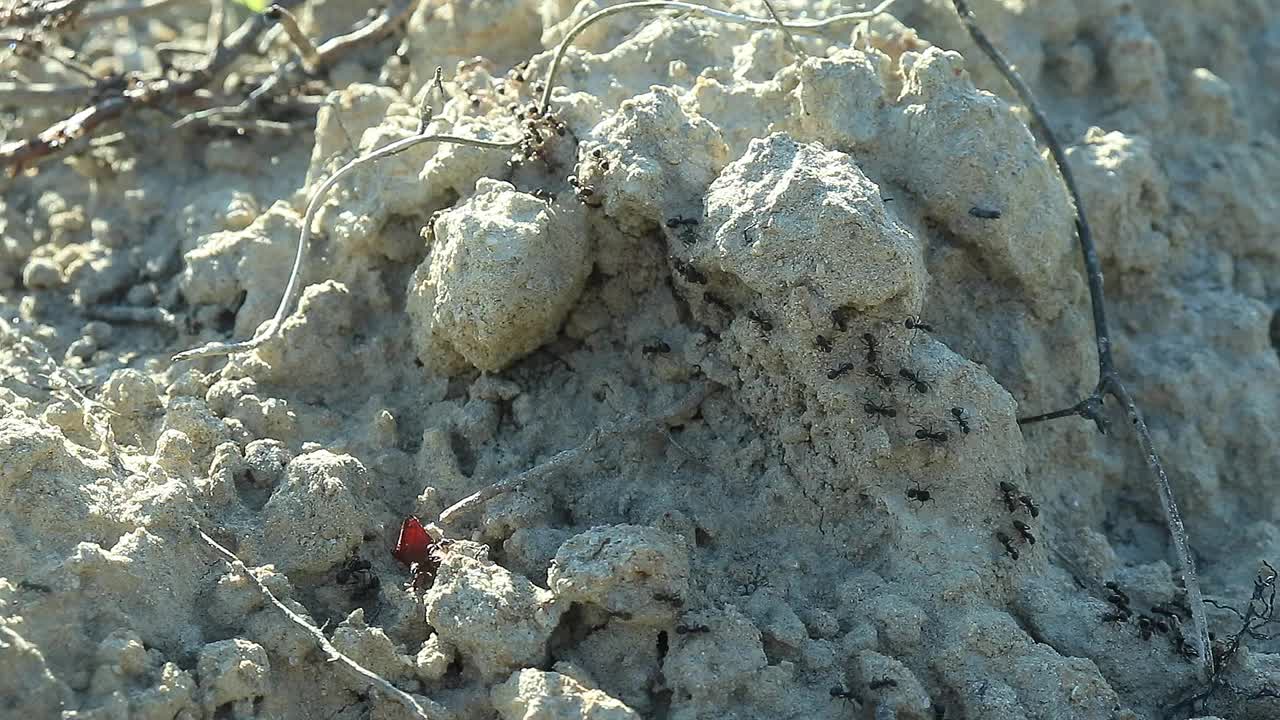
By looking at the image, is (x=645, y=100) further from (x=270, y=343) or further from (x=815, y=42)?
(x=270, y=343)

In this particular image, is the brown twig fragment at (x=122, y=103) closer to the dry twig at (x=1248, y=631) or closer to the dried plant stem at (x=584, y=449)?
the dried plant stem at (x=584, y=449)


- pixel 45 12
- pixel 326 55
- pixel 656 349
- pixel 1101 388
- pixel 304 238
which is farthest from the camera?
pixel 326 55

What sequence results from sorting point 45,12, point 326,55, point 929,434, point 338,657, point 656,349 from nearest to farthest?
point 338,657 → point 929,434 → point 656,349 → point 45,12 → point 326,55

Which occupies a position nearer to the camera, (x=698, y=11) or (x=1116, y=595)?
(x=1116, y=595)

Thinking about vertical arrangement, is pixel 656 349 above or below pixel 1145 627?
above

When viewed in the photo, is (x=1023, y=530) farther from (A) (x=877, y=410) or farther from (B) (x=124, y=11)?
(B) (x=124, y=11)

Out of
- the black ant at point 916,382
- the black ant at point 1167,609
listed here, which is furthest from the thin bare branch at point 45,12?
the black ant at point 1167,609

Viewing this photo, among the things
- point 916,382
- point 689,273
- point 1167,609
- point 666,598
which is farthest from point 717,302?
point 1167,609
